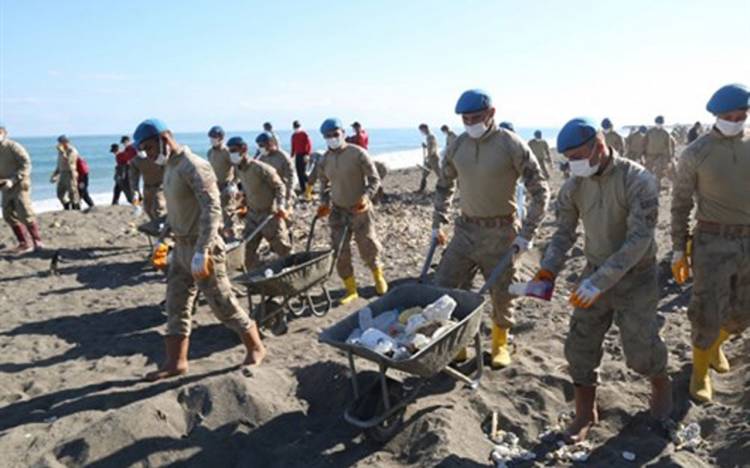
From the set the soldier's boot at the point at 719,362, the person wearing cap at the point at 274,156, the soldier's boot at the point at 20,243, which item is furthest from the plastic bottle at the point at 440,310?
the soldier's boot at the point at 20,243

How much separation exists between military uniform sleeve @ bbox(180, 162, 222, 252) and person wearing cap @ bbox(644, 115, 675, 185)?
12.6 metres

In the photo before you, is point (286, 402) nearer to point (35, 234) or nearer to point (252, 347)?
point (252, 347)

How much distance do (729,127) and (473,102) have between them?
1720 millimetres

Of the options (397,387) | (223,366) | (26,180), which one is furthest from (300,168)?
(397,387)

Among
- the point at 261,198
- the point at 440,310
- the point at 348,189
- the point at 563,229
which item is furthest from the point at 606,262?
the point at 261,198

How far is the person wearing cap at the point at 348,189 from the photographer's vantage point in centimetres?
725

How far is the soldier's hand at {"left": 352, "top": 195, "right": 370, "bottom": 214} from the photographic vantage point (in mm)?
7281

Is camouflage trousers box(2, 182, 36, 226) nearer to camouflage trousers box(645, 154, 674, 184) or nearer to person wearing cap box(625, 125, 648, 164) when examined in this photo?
camouflage trousers box(645, 154, 674, 184)

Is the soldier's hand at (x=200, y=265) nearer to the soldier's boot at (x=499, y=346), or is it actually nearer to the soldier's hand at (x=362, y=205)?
the soldier's boot at (x=499, y=346)

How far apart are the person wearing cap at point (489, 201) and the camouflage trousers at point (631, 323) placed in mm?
854

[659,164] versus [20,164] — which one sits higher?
[20,164]

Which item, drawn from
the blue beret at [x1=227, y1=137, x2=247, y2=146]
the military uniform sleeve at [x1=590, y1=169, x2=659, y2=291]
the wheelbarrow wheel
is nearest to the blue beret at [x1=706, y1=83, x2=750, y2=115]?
the military uniform sleeve at [x1=590, y1=169, x2=659, y2=291]

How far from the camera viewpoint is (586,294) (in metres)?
3.55

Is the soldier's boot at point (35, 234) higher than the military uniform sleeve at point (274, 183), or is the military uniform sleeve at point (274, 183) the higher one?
the military uniform sleeve at point (274, 183)
